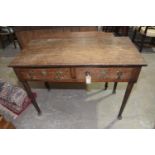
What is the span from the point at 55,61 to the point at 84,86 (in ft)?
3.36

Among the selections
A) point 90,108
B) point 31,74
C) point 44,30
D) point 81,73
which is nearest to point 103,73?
point 81,73

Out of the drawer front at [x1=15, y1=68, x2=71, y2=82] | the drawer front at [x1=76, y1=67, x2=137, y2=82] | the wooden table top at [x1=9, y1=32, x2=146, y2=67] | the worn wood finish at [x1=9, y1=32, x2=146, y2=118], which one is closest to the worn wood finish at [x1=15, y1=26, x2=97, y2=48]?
the wooden table top at [x1=9, y1=32, x2=146, y2=67]

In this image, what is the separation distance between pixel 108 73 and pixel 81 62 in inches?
8.9

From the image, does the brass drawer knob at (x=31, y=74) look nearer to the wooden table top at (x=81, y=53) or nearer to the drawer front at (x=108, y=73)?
the wooden table top at (x=81, y=53)

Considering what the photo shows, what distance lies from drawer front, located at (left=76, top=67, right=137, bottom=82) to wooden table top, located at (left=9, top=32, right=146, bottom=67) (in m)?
0.06

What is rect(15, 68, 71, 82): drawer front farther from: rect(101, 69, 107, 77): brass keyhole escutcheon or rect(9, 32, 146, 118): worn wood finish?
rect(101, 69, 107, 77): brass keyhole escutcheon

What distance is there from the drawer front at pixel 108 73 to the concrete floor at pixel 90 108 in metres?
0.64

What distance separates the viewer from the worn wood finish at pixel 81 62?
3.34 feet

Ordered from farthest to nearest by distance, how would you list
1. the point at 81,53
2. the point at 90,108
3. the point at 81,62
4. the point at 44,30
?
the point at 44,30 → the point at 90,108 → the point at 81,53 → the point at 81,62

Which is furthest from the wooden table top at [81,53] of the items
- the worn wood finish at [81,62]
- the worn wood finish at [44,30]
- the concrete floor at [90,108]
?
the concrete floor at [90,108]

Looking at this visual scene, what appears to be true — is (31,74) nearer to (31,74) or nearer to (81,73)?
(31,74)

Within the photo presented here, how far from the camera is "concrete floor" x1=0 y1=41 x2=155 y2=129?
1.51 m

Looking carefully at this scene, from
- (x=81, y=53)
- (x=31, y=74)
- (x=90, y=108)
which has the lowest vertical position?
(x=90, y=108)

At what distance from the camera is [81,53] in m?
1.15
